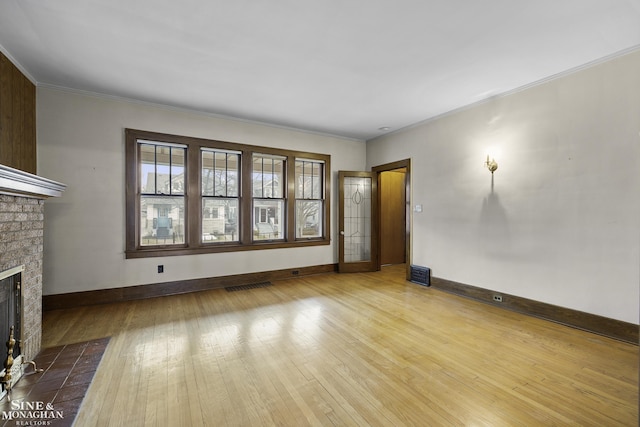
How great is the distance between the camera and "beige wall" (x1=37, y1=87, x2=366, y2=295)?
3.60 metres

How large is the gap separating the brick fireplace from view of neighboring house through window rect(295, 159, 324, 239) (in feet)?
12.1

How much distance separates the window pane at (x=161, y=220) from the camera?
4248 millimetres

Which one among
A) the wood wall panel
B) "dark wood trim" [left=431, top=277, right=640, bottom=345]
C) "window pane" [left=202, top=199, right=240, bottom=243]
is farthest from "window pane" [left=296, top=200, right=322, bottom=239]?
the wood wall panel

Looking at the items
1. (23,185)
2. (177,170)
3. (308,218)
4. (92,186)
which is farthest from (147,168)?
(308,218)

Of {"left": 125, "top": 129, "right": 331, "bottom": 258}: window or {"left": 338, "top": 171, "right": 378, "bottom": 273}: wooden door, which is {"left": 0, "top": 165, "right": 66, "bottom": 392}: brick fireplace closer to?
{"left": 125, "top": 129, "right": 331, "bottom": 258}: window

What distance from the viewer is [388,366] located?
232 centimetres

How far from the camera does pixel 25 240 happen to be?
2299 mm

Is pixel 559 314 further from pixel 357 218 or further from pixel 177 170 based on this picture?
pixel 177 170

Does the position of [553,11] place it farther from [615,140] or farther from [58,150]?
[58,150]

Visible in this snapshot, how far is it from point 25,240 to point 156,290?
6.99 ft

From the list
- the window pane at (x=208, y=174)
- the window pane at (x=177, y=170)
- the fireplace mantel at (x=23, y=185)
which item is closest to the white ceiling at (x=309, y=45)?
the window pane at (x=177, y=170)

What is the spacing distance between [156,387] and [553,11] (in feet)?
14.0

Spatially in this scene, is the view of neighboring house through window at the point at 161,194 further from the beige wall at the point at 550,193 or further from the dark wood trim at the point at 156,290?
the beige wall at the point at 550,193

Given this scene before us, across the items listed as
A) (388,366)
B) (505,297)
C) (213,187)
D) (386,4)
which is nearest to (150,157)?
(213,187)
